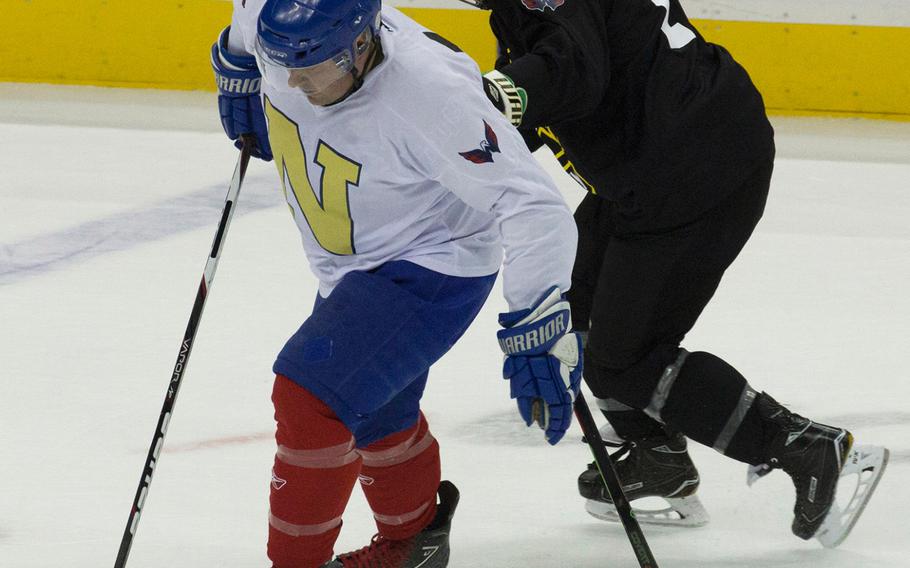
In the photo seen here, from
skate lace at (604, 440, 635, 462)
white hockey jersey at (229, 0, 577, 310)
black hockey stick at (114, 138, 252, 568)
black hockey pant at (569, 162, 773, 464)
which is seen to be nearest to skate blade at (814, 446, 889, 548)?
black hockey pant at (569, 162, 773, 464)

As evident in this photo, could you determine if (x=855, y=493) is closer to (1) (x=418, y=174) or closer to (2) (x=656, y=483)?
(2) (x=656, y=483)

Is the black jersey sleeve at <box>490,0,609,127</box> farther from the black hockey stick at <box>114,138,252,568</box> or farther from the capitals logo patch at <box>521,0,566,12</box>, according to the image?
the black hockey stick at <box>114,138,252,568</box>

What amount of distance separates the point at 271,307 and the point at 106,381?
24.8 inches

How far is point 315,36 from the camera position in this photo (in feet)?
5.70

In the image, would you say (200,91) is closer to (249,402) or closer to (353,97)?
(249,402)

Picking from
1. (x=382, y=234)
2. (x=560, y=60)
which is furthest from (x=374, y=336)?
(x=560, y=60)

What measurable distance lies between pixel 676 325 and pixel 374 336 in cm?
71

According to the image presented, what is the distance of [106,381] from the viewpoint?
304 cm

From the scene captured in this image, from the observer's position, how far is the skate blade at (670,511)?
8.14 ft

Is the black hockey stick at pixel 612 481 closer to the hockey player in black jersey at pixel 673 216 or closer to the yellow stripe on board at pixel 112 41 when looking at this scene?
the hockey player in black jersey at pixel 673 216

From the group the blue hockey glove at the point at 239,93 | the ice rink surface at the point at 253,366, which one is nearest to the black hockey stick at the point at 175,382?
the blue hockey glove at the point at 239,93

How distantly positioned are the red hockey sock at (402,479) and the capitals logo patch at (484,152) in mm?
548

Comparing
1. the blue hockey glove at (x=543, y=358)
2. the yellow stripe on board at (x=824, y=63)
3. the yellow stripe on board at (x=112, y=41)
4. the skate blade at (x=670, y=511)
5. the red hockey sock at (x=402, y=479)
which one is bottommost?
the yellow stripe on board at (x=112, y=41)

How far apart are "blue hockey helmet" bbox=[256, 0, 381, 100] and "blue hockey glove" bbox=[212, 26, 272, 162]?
43cm
